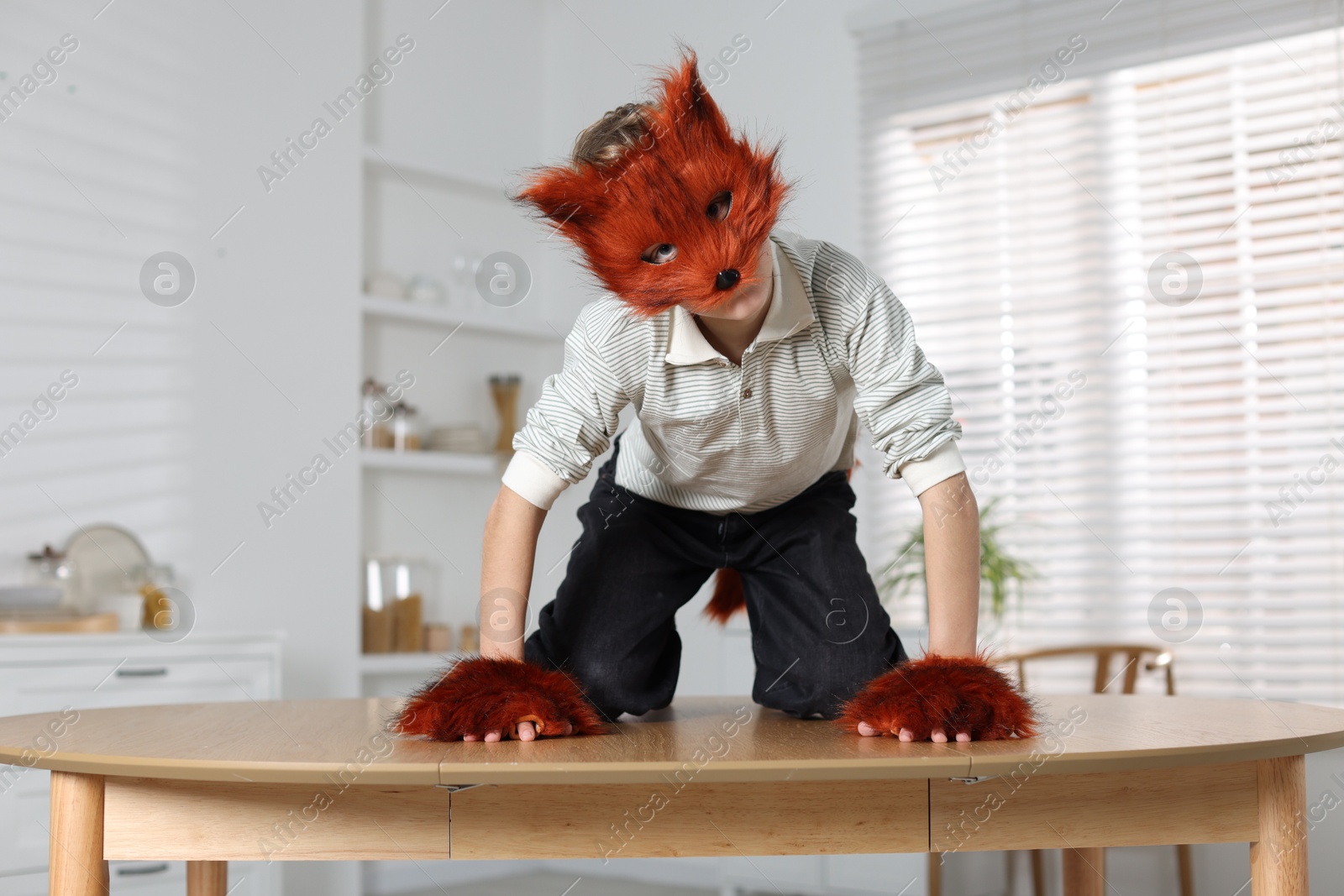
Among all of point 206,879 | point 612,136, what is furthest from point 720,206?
point 206,879

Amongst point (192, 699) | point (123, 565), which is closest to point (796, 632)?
point (192, 699)

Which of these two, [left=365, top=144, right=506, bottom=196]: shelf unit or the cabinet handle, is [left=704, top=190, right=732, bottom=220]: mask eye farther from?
[left=365, top=144, right=506, bottom=196]: shelf unit

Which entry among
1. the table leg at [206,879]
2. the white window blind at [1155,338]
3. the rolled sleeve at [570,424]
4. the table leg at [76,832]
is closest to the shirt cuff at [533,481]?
the rolled sleeve at [570,424]

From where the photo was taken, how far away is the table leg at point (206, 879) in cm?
142

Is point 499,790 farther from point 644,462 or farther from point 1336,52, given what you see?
point 1336,52

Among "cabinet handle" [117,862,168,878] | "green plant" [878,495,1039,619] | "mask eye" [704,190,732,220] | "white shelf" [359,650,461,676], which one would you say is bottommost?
"cabinet handle" [117,862,168,878]

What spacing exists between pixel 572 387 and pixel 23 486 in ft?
6.44

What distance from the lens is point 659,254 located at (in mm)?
1066

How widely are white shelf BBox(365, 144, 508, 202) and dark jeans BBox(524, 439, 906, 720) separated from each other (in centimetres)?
213

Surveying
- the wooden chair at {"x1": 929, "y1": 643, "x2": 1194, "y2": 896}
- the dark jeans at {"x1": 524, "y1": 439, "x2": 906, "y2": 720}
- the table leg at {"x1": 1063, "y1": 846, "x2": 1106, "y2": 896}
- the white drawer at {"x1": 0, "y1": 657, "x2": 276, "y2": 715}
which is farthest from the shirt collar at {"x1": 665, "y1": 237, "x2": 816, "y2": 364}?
the wooden chair at {"x1": 929, "y1": 643, "x2": 1194, "y2": 896}

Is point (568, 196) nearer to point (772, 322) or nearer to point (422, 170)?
point (772, 322)

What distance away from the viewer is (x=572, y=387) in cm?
124

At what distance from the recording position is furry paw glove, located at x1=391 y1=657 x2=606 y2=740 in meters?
1.08

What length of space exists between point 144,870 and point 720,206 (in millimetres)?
2086
